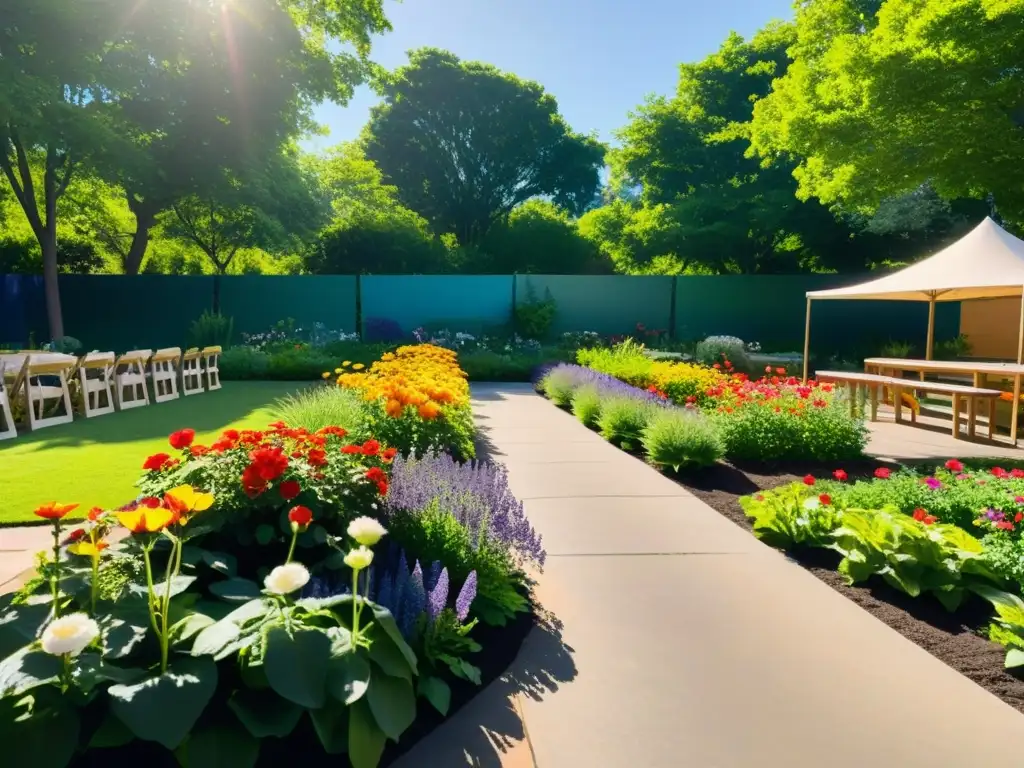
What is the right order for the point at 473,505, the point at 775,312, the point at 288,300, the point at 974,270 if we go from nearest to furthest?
the point at 473,505, the point at 974,270, the point at 288,300, the point at 775,312

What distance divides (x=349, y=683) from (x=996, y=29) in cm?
1287

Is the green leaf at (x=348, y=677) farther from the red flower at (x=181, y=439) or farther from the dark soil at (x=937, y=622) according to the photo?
the dark soil at (x=937, y=622)

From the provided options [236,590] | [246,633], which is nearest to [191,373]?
[236,590]

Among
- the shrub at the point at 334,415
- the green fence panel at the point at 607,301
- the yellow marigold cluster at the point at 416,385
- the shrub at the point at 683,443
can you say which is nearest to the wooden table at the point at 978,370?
the shrub at the point at 683,443

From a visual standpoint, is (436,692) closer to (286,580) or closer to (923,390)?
(286,580)

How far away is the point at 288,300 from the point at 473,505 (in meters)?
14.6

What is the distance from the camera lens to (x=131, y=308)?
16328mm

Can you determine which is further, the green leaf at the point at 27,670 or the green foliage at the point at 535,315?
the green foliage at the point at 535,315

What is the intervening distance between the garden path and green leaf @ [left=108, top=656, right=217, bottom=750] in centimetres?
59

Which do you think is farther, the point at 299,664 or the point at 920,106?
the point at 920,106

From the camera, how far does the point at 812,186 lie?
46.3 feet

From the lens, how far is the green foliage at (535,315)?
15.9 metres

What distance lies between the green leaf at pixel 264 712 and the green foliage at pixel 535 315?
47.7ft

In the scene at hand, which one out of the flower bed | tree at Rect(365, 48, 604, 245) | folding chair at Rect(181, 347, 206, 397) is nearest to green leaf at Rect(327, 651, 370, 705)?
the flower bed
